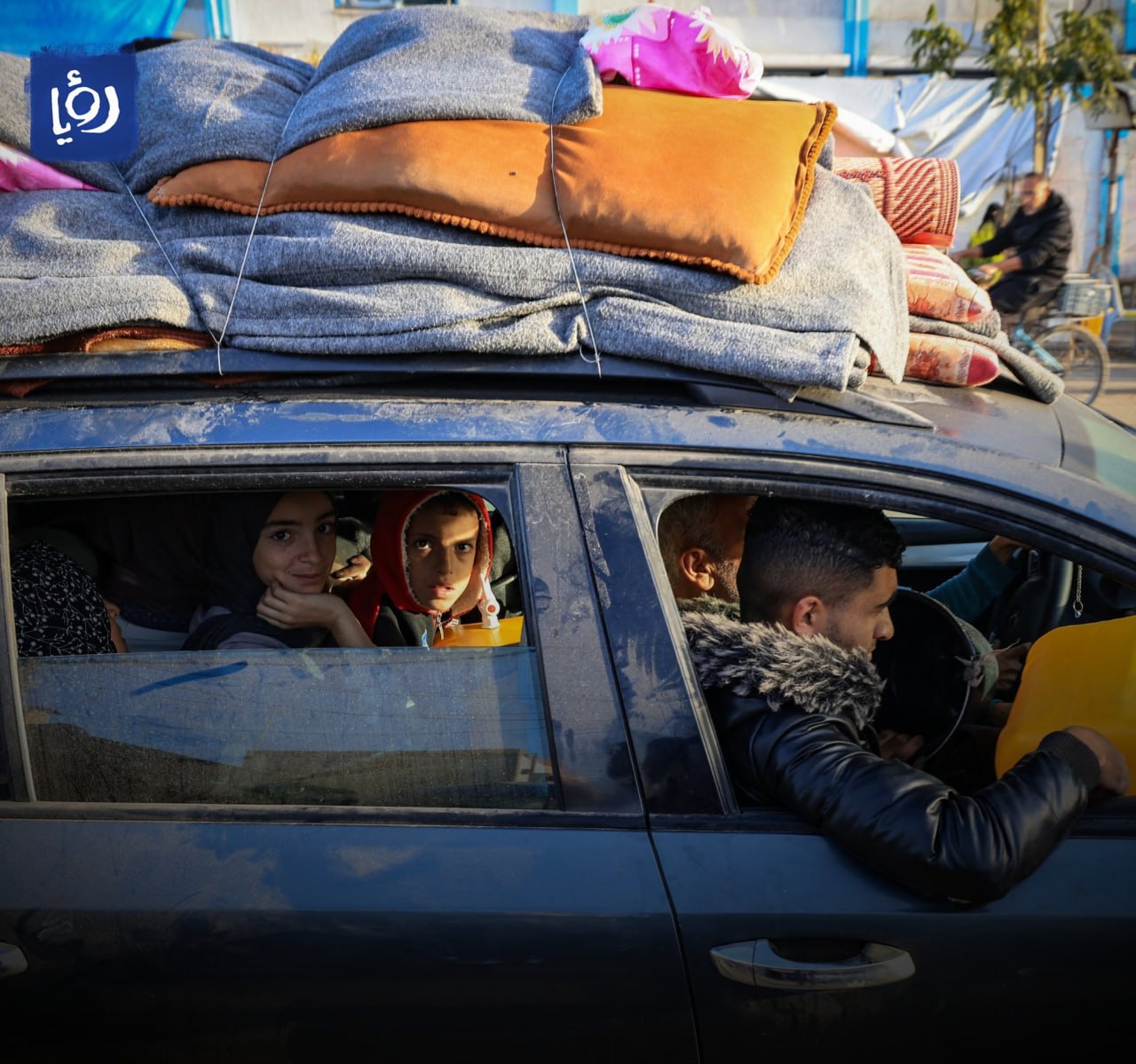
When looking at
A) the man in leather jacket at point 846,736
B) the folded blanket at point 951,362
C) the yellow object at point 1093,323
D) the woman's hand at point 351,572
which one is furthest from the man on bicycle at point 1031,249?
the man in leather jacket at point 846,736

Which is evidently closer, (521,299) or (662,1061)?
(662,1061)

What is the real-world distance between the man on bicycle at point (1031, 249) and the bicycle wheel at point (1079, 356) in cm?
34

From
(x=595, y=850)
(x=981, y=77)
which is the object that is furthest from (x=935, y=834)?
(x=981, y=77)

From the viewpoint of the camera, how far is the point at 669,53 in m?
1.95

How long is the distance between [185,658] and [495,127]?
100 centimetres

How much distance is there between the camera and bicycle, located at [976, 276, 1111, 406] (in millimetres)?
8336

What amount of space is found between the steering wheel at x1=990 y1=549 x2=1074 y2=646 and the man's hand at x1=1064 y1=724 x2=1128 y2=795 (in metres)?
0.92

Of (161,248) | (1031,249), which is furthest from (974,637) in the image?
(1031,249)

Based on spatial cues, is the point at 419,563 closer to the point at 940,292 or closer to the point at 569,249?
the point at 569,249

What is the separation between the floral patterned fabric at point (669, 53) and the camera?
1.92 meters

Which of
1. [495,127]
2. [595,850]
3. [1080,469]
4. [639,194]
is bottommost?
[595,850]

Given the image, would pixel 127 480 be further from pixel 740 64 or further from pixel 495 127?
pixel 740 64

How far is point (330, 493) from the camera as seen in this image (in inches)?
86.7

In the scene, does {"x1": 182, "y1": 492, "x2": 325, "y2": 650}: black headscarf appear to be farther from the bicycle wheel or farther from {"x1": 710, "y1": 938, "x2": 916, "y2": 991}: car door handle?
the bicycle wheel
